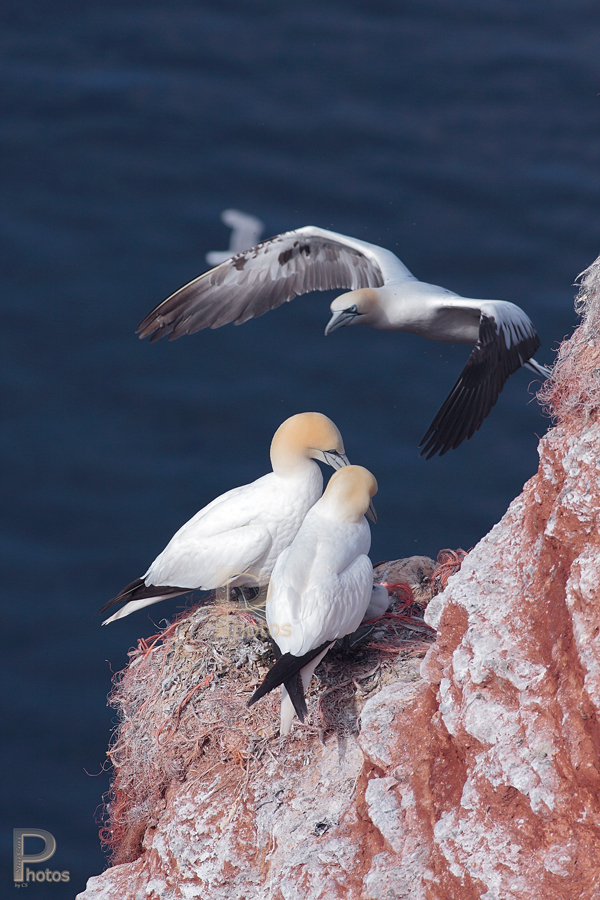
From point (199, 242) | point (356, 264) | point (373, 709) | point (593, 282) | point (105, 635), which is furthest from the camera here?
point (199, 242)

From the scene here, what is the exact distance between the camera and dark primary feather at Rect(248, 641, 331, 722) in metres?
5.27

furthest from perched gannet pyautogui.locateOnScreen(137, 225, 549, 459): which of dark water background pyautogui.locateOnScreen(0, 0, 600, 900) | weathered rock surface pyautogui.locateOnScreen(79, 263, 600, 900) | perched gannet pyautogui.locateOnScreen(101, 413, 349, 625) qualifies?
weathered rock surface pyautogui.locateOnScreen(79, 263, 600, 900)

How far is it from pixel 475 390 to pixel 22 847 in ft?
20.8

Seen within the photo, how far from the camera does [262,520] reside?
6672 millimetres

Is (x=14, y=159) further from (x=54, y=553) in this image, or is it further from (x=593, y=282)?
(x=593, y=282)

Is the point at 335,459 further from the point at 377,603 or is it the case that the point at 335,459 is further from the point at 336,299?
the point at 336,299

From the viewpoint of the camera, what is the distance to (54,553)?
11.5m

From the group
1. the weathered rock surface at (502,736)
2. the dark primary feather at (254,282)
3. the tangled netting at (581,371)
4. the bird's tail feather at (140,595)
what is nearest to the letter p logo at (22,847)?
the bird's tail feather at (140,595)

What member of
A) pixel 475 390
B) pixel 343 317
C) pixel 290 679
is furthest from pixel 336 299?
pixel 290 679

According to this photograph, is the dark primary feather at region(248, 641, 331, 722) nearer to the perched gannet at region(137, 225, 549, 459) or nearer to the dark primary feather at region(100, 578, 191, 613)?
the dark primary feather at region(100, 578, 191, 613)

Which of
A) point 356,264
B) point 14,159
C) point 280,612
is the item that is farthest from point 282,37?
point 280,612

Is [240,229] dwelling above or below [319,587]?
above

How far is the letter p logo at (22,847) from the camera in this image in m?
10.0

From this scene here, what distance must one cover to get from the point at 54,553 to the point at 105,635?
111cm
